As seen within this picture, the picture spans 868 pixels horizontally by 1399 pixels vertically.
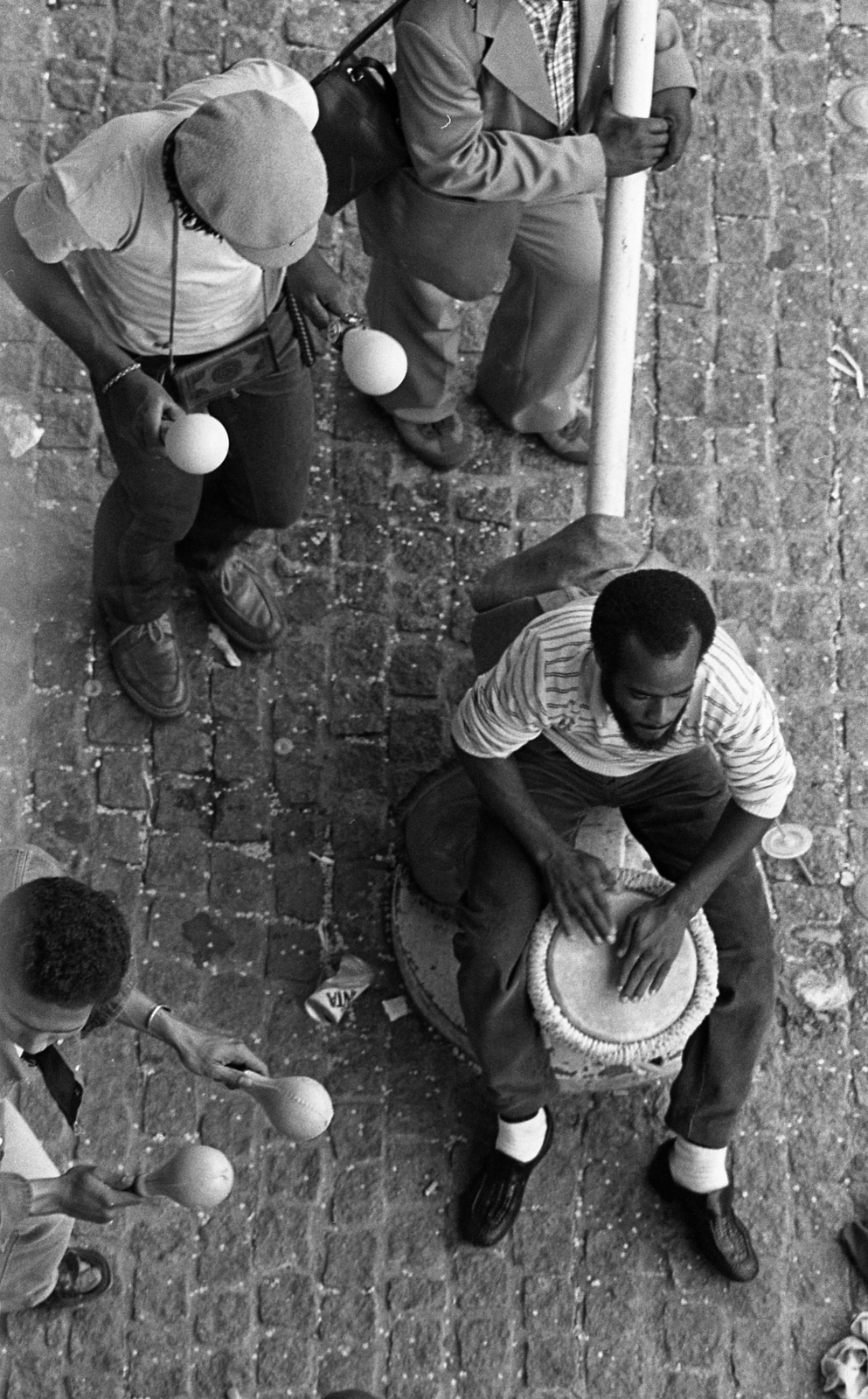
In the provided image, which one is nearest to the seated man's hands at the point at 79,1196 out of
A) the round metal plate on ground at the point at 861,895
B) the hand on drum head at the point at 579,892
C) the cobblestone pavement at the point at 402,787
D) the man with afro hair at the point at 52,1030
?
the man with afro hair at the point at 52,1030

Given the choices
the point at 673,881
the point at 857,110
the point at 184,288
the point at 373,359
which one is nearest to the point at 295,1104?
the point at 673,881

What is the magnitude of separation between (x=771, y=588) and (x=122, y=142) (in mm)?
2444

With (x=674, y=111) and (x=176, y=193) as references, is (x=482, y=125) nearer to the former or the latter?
(x=674, y=111)

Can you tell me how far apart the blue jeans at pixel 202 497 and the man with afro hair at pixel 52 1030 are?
1.09 m

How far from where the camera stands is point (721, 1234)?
4230mm

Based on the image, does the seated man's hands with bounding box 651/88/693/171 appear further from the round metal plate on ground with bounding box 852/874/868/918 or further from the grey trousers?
the round metal plate on ground with bounding box 852/874/868/918

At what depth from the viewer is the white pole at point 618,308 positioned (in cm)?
411

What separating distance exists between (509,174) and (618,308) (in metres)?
0.49

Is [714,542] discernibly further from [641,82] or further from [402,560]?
[641,82]

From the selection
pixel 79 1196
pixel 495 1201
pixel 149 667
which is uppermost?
pixel 149 667

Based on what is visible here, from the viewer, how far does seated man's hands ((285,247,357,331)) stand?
4.02m

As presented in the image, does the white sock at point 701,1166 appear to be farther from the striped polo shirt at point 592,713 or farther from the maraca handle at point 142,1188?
the maraca handle at point 142,1188

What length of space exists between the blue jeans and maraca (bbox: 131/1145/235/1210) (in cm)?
167

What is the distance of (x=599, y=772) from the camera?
4.04 meters
